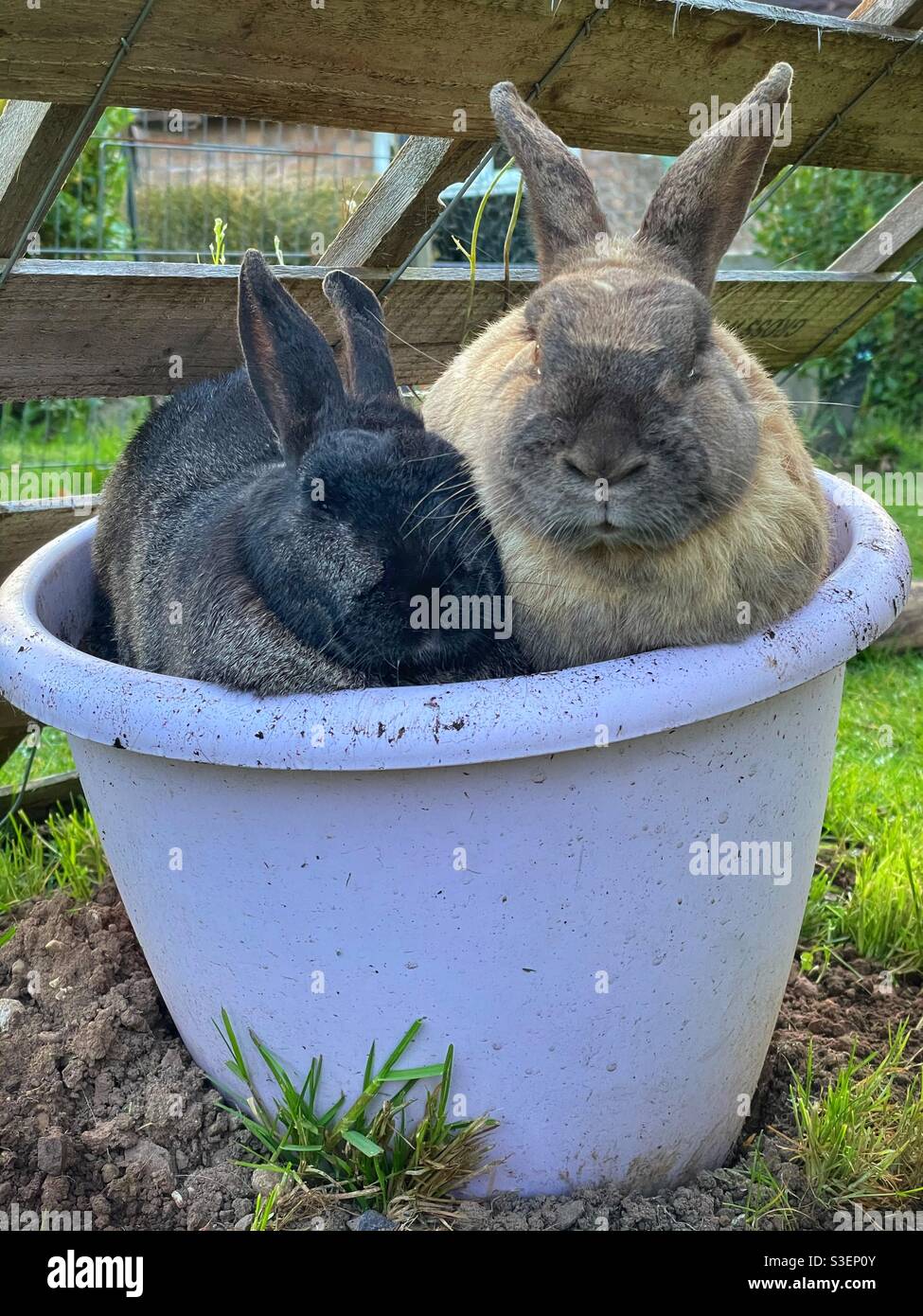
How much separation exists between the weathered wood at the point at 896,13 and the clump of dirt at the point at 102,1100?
8.57 feet

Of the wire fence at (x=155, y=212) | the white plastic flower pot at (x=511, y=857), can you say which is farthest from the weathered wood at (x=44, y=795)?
the wire fence at (x=155, y=212)

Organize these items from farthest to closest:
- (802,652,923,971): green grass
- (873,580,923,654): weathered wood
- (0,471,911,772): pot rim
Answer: (873,580,923,654): weathered wood → (802,652,923,971): green grass → (0,471,911,772): pot rim

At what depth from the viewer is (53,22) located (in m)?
1.97

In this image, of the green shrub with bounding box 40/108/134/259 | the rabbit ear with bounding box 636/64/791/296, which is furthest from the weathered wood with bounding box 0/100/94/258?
the green shrub with bounding box 40/108/134/259

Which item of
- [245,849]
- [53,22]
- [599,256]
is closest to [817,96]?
[599,256]

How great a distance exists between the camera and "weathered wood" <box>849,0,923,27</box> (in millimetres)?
2826

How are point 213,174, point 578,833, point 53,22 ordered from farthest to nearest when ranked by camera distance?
point 213,174
point 53,22
point 578,833

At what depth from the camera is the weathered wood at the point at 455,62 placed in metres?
2.05

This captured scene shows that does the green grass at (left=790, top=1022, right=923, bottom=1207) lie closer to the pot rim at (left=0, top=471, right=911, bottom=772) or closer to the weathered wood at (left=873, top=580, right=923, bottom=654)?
the pot rim at (left=0, top=471, right=911, bottom=772)

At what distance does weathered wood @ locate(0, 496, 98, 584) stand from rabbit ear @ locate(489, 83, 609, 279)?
4.93 feet

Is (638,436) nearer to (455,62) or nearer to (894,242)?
(455,62)

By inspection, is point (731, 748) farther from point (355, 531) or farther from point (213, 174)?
point (213, 174)

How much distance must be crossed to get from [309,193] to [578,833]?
23.4 ft

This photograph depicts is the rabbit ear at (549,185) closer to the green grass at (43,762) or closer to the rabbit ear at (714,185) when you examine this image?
the rabbit ear at (714,185)
